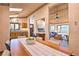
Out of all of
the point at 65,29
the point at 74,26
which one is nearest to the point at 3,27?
the point at 65,29

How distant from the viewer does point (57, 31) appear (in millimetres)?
2809

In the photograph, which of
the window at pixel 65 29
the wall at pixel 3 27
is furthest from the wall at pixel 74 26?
the wall at pixel 3 27

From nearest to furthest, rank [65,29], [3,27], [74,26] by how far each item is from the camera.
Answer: [74,26] → [65,29] → [3,27]

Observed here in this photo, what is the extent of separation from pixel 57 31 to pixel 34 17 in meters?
0.89

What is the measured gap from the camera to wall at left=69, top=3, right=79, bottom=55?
93.7 inches

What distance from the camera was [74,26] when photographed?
8.13 ft

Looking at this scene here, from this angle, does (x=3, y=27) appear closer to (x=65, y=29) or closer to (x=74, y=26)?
(x=65, y=29)

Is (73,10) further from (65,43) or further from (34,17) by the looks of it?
(34,17)

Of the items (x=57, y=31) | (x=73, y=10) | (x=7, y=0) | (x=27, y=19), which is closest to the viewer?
(x=7, y=0)

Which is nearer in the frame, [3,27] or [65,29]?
[65,29]

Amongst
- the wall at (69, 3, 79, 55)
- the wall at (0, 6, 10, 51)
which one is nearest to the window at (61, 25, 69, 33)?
the wall at (69, 3, 79, 55)

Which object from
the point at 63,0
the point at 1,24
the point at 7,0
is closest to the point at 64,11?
the point at 1,24

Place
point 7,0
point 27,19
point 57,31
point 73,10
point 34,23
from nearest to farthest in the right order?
point 7,0 < point 73,10 < point 57,31 < point 27,19 < point 34,23

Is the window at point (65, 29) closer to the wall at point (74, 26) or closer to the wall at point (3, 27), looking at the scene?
the wall at point (74, 26)
